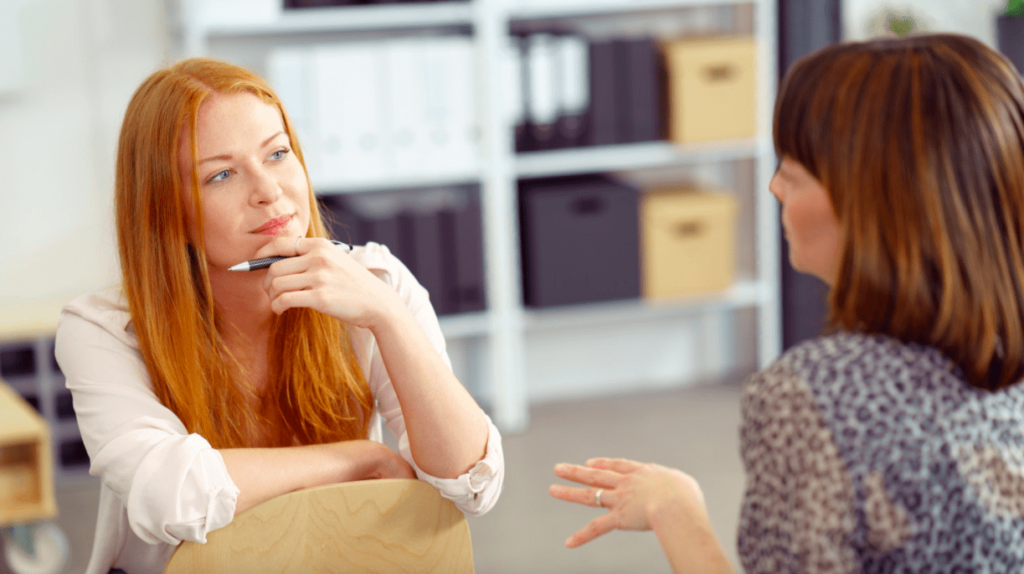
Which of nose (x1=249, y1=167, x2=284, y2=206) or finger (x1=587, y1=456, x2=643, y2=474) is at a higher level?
nose (x1=249, y1=167, x2=284, y2=206)

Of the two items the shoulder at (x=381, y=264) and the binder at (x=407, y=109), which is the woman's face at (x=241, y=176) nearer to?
the shoulder at (x=381, y=264)

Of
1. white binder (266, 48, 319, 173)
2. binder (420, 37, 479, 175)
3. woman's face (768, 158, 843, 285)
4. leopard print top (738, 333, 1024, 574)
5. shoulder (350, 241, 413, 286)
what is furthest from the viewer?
binder (420, 37, 479, 175)

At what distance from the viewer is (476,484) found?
1141 mm

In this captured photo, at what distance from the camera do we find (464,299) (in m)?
3.04

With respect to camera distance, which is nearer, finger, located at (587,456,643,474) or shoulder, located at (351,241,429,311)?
finger, located at (587,456,643,474)

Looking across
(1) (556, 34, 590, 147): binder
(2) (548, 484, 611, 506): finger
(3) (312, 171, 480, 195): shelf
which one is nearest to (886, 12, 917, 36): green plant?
(1) (556, 34, 590, 147): binder

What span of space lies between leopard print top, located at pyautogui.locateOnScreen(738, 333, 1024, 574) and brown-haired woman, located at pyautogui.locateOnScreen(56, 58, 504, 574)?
435 mm

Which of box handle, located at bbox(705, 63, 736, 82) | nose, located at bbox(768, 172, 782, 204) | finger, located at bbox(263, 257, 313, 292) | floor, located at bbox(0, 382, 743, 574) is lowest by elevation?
floor, located at bbox(0, 382, 743, 574)

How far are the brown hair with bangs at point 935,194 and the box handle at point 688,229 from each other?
228 cm

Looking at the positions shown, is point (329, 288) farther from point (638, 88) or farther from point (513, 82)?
point (638, 88)

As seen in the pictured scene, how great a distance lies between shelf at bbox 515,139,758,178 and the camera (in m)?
3.04

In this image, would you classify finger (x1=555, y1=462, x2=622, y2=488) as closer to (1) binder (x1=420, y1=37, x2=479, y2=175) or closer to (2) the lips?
(2) the lips

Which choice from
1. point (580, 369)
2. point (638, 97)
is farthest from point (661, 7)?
point (580, 369)

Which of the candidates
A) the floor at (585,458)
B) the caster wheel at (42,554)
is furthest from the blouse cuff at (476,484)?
the caster wheel at (42,554)
